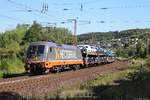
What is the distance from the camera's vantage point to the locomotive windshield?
38.0 metres

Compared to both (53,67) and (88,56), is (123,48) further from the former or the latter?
(53,67)

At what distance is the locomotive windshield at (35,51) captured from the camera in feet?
125

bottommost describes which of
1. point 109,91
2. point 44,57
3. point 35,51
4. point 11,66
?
point 11,66

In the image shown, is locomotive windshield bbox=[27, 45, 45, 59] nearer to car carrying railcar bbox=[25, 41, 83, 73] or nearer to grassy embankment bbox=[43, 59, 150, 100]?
car carrying railcar bbox=[25, 41, 83, 73]

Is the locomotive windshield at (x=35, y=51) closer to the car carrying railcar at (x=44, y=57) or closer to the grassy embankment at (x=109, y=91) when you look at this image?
the car carrying railcar at (x=44, y=57)

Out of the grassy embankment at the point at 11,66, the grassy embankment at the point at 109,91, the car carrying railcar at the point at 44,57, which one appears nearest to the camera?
the grassy embankment at the point at 109,91

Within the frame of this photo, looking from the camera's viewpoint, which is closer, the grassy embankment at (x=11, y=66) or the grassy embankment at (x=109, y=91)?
the grassy embankment at (x=109, y=91)

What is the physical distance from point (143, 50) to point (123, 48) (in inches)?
1797

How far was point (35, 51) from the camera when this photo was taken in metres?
38.1

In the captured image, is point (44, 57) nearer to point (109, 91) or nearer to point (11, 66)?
point (11, 66)

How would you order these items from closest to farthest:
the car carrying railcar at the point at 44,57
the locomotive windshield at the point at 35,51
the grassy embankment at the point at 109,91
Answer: the grassy embankment at the point at 109,91, the car carrying railcar at the point at 44,57, the locomotive windshield at the point at 35,51

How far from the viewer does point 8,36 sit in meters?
108

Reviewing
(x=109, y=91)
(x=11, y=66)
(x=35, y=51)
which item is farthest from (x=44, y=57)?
(x=109, y=91)

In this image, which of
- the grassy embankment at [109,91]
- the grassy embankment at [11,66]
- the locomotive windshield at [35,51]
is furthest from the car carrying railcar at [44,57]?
the grassy embankment at [109,91]
